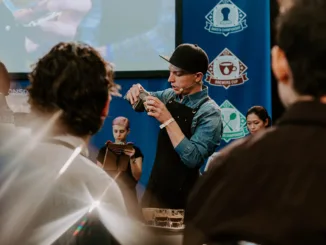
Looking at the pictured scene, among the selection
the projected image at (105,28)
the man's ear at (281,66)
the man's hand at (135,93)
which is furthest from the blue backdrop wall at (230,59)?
the man's ear at (281,66)

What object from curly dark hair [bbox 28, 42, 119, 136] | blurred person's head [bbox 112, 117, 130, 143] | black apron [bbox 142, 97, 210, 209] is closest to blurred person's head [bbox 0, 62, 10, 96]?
black apron [bbox 142, 97, 210, 209]

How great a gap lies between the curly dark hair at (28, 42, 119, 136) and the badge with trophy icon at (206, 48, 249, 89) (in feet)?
7.37

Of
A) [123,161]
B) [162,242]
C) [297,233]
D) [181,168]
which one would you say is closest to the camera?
[297,233]

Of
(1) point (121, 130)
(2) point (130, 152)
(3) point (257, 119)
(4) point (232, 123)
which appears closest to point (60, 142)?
(2) point (130, 152)

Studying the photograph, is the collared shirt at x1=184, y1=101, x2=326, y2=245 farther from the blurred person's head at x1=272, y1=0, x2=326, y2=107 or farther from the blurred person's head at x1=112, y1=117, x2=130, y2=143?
the blurred person's head at x1=112, y1=117, x2=130, y2=143

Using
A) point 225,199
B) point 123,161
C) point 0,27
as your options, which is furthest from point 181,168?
point 0,27

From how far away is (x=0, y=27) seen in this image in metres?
3.55

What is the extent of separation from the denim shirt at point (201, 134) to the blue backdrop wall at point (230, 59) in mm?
1201

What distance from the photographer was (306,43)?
0.65m

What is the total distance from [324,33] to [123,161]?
204 centimetres

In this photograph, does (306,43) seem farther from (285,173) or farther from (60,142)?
(60,142)

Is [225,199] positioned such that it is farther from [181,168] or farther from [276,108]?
[276,108]

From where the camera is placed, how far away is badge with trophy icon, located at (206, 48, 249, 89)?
127 inches

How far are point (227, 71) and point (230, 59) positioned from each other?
0.26ft
